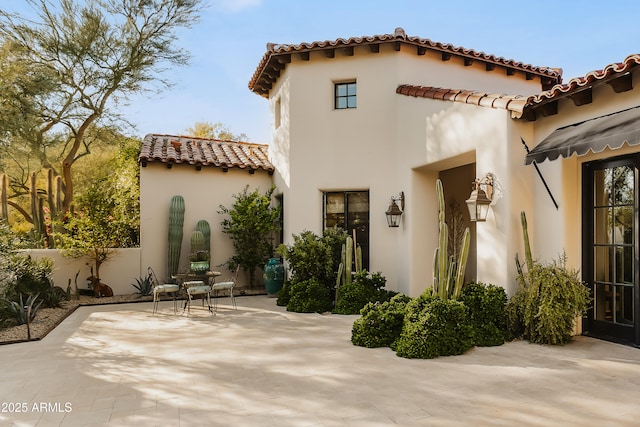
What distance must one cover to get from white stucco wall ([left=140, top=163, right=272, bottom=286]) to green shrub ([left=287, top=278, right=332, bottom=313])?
4426 millimetres

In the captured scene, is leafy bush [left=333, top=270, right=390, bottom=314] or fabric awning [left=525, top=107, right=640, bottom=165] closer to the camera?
fabric awning [left=525, top=107, right=640, bottom=165]

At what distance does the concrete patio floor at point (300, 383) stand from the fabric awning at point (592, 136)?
3.10 meters

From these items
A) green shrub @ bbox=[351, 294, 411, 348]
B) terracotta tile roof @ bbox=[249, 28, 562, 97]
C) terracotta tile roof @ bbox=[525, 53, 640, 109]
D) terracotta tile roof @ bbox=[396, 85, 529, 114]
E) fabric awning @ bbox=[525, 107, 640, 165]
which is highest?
terracotta tile roof @ bbox=[249, 28, 562, 97]

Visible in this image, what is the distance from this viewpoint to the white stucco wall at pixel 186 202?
14062mm

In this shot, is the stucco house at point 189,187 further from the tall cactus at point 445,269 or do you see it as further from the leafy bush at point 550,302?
the leafy bush at point 550,302

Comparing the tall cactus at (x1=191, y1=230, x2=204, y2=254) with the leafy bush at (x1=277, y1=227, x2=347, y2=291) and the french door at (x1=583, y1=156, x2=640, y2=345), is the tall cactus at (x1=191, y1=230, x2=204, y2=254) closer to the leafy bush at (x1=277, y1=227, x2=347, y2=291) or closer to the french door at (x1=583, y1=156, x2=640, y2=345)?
the leafy bush at (x1=277, y1=227, x2=347, y2=291)

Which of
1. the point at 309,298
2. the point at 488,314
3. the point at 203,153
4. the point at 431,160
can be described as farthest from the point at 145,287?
the point at 488,314

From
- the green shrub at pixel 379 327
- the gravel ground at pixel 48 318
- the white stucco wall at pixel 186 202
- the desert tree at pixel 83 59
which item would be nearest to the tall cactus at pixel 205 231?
the white stucco wall at pixel 186 202

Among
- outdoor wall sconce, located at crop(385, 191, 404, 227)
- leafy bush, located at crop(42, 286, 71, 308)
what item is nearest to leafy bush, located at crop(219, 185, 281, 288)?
outdoor wall sconce, located at crop(385, 191, 404, 227)

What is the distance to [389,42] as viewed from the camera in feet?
39.1

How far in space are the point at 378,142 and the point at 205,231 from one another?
6315mm

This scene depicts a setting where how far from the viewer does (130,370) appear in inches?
243

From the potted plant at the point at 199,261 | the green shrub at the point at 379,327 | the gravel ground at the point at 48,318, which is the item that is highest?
the potted plant at the point at 199,261

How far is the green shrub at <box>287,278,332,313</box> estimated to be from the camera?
1078 centimetres
